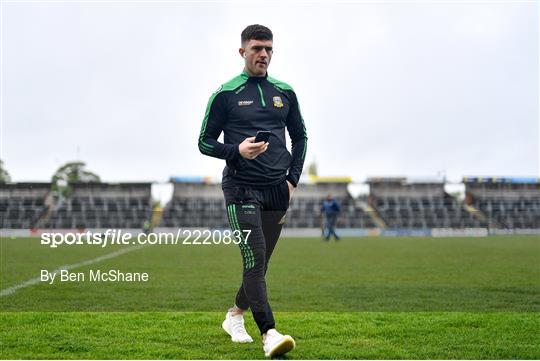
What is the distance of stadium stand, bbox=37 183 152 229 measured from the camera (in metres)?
47.9

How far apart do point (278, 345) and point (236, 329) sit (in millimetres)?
894

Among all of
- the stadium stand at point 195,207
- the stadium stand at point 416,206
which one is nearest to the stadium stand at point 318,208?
the stadium stand at point 416,206

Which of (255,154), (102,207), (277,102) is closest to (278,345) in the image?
(255,154)

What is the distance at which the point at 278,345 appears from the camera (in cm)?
450

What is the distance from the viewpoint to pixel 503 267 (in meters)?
Result: 13.2

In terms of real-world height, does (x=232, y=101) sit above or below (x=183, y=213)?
above

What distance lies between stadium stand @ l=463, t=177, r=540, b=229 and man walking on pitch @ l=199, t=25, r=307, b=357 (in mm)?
52698

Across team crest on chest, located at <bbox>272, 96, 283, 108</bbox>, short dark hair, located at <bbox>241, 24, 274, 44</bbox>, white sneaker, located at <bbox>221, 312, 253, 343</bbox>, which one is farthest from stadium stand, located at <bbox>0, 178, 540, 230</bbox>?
short dark hair, located at <bbox>241, 24, 274, 44</bbox>

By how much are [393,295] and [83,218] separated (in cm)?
4246

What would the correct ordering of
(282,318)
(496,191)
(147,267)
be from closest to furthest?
(282,318), (147,267), (496,191)

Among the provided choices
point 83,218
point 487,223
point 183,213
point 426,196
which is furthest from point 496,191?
point 83,218

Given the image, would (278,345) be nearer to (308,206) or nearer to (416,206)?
(308,206)

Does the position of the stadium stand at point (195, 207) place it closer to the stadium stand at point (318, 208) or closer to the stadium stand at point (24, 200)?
the stadium stand at point (318, 208)

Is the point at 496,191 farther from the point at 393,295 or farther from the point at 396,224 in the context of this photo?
the point at 393,295
